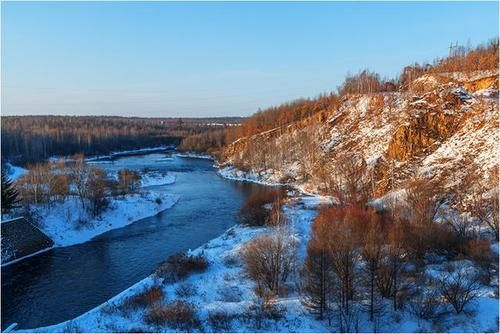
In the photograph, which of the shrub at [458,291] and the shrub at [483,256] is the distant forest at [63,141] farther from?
the shrub at [458,291]

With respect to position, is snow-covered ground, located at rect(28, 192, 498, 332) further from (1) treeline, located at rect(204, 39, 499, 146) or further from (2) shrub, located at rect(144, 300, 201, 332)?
(1) treeline, located at rect(204, 39, 499, 146)

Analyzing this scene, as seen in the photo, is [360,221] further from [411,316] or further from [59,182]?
[59,182]

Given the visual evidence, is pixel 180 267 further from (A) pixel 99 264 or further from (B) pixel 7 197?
(B) pixel 7 197

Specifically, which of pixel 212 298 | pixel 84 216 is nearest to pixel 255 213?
pixel 84 216

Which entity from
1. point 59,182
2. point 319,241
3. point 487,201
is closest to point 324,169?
point 487,201

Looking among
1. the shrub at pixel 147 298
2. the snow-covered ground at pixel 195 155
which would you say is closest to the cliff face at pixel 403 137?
the snow-covered ground at pixel 195 155
